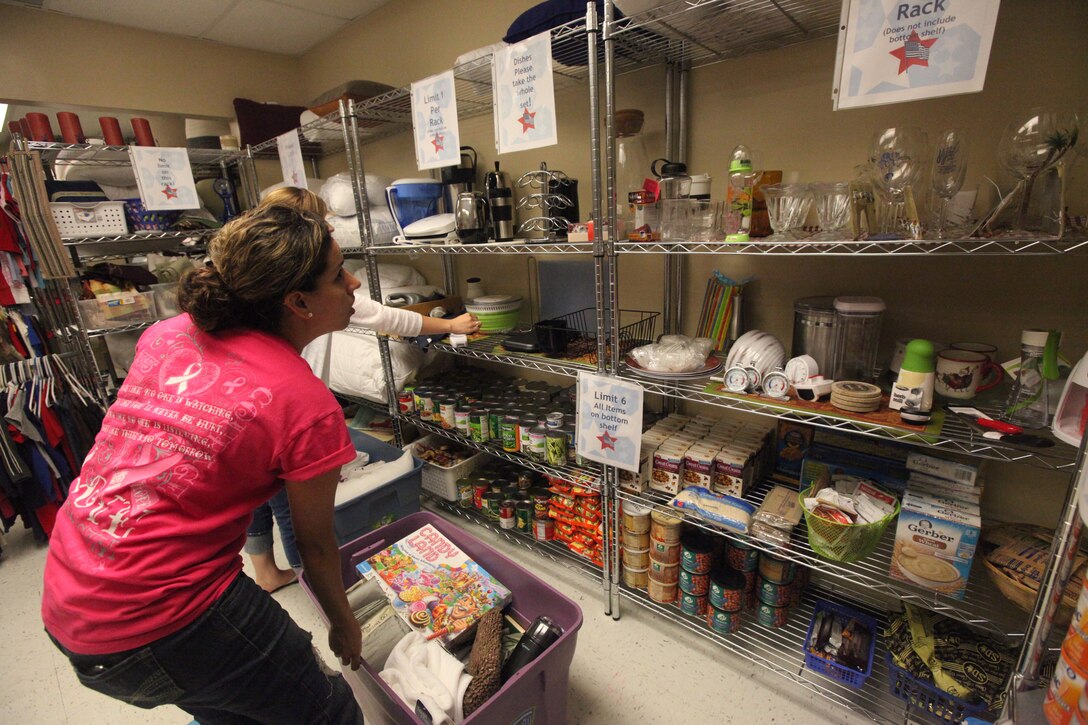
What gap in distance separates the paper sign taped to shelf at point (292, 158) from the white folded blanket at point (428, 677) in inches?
75.9

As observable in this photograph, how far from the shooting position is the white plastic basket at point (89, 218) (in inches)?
88.4

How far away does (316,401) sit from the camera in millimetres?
866

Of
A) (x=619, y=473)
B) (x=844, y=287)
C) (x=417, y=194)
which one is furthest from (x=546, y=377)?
(x=844, y=287)

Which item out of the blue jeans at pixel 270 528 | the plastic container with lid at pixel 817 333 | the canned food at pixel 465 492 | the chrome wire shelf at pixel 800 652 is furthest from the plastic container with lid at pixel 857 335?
the blue jeans at pixel 270 528

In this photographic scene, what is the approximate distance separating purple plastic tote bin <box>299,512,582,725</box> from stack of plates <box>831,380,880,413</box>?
0.80 m

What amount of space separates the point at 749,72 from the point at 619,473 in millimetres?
1265

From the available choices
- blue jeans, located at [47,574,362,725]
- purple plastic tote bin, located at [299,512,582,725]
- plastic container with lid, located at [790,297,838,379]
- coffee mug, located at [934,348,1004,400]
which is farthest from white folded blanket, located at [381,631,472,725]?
coffee mug, located at [934,348,1004,400]

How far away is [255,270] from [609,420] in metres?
0.98

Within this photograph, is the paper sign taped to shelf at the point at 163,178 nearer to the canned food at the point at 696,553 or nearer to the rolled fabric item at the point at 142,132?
the rolled fabric item at the point at 142,132

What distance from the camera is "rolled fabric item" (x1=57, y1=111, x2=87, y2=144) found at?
Answer: 2.24m

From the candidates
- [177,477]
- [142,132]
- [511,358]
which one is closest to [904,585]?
[511,358]

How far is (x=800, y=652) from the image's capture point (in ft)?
4.79

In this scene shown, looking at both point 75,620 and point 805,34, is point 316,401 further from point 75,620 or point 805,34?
point 805,34

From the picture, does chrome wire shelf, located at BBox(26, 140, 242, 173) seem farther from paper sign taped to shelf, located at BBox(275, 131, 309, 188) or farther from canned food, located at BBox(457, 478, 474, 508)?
canned food, located at BBox(457, 478, 474, 508)
